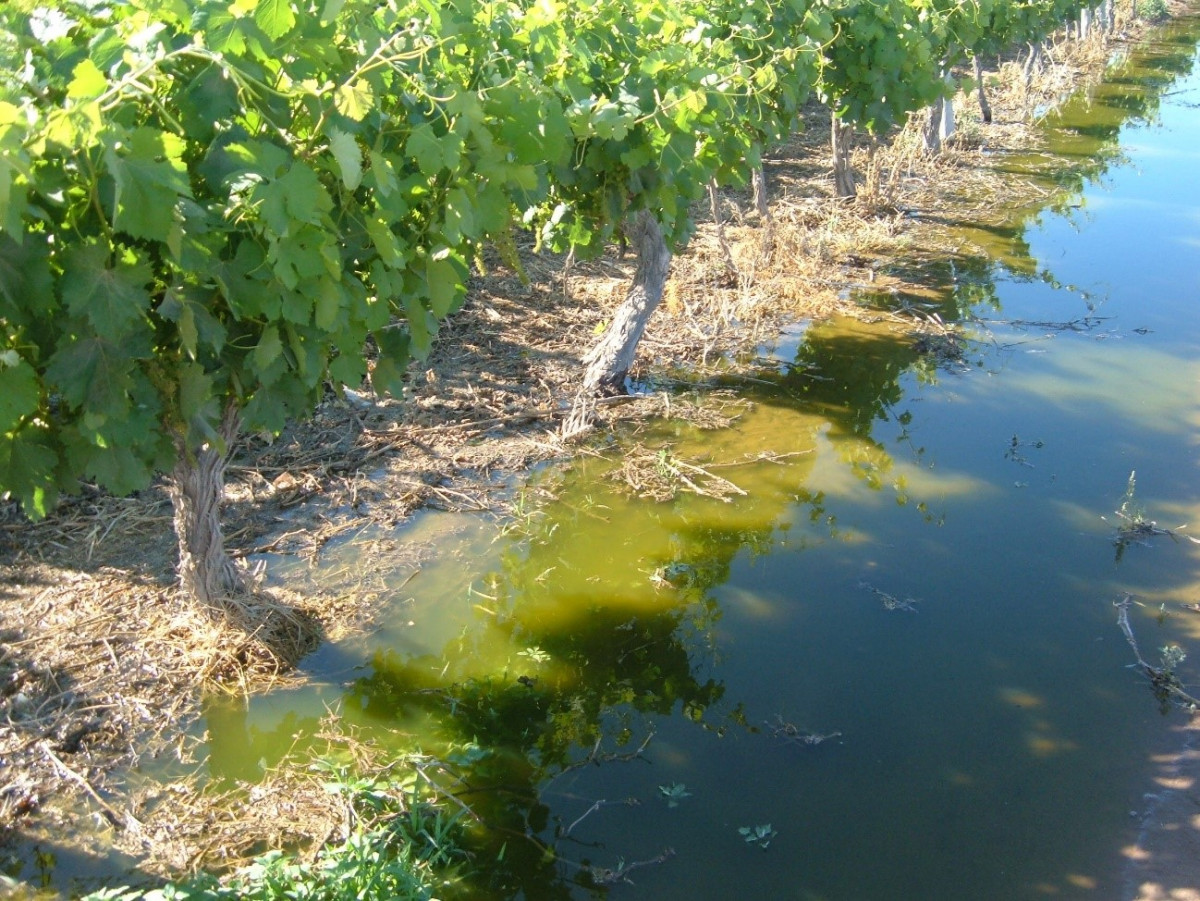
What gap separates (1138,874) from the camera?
339 cm

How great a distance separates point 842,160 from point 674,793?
7638 mm

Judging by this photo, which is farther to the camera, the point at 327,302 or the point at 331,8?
the point at 327,302

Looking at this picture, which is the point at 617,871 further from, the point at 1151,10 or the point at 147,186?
the point at 1151,10

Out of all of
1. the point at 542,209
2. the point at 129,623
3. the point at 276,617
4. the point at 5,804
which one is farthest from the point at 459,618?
the point at 542,209

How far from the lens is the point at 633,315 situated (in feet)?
20.7

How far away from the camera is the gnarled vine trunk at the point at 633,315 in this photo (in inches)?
246

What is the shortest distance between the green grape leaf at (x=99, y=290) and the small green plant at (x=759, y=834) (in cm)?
242

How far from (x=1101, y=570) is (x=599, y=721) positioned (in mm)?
2587

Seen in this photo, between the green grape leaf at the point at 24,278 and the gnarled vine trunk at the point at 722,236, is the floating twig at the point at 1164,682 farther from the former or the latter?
the gnarled vine trunk at the point at 722,236

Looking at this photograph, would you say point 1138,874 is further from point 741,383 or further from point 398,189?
point 741,383

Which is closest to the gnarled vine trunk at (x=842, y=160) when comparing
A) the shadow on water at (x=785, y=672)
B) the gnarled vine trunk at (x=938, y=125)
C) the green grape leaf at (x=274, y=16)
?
the gnarled vine trunk at (x=938, y=125)

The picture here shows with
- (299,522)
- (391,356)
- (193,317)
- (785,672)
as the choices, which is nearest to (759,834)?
(785,672)

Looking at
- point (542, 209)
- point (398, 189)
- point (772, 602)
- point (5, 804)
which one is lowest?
point (772, 602)

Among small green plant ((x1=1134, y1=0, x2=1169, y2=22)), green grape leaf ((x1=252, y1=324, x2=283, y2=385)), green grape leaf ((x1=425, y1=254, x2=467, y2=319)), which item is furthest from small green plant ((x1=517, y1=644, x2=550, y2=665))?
small green plant ((x1=1134, y1=0, x2=1169, y2=22))
